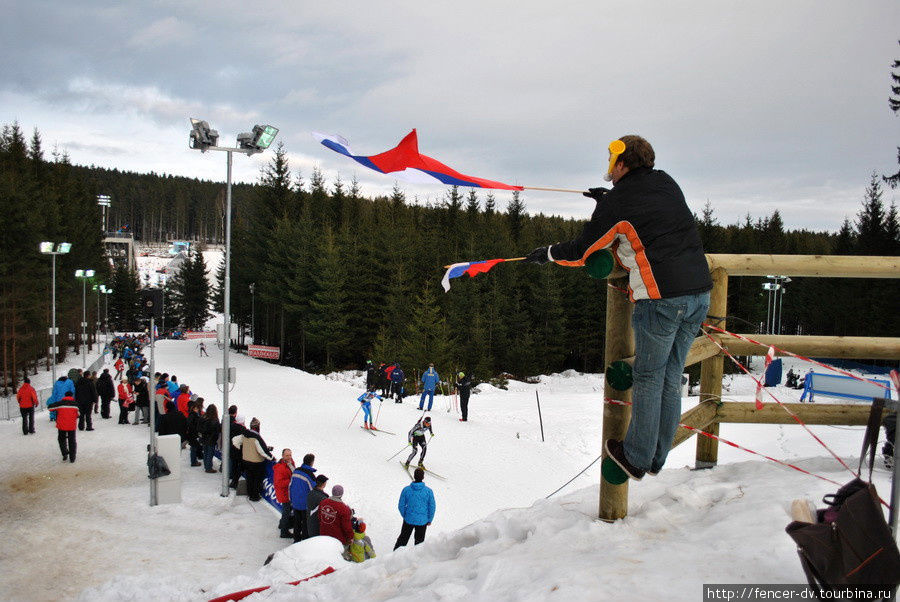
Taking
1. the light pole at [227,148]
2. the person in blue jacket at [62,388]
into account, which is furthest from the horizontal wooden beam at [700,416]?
the person in blue jacket at [62,388]

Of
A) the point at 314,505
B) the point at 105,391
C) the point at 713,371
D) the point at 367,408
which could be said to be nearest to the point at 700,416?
→ the point at 713,371

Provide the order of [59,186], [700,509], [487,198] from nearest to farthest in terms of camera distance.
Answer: [700,509], [59,186], [487,198]

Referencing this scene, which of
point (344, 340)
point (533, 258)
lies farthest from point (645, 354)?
point (344, 340)

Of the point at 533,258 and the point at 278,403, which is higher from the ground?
the point at 533,258

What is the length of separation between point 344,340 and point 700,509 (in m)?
38.7

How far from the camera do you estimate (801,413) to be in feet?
13.6

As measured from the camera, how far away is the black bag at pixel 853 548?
6.24ft

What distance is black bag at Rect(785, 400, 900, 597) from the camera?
74.9 inches

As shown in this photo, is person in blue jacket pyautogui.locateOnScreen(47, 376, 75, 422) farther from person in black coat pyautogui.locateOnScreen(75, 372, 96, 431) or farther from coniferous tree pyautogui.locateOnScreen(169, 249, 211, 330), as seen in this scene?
coniferous tree pyautogui.locateOnScreen(169, 249, 211, 330)

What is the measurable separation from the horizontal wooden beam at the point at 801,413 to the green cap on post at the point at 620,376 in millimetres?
1438

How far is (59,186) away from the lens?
51250 millimetres

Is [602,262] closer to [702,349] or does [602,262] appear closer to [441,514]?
[702,349]

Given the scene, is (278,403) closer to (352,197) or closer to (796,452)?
(796,452)

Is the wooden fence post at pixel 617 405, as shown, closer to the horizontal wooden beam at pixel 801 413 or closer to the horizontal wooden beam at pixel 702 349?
the horizontal wooden beam at pixel 702 349
